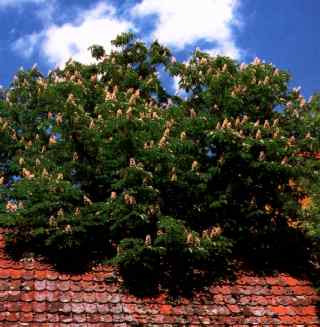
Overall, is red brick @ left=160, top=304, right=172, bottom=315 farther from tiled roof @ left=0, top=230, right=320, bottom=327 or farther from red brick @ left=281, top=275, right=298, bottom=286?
red brick @ left=281, top=275, right=298, bottom=286

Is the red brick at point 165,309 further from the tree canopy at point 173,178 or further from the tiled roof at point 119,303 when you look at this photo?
the tree canopy at point 173,178

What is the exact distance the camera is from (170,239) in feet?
35.6

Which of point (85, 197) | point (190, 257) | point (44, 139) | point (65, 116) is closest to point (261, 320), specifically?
point (190, 257)

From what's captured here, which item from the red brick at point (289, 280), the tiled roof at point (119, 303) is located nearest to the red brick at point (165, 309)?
the tiled roof at point (119, 303)

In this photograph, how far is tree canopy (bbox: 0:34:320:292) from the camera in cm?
1120

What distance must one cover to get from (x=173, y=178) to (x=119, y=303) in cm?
250

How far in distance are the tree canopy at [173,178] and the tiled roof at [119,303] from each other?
0.43 metres

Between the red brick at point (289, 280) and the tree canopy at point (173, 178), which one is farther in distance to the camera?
the red brick at point (289, 280)

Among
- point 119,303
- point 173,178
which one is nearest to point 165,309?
point 119,303

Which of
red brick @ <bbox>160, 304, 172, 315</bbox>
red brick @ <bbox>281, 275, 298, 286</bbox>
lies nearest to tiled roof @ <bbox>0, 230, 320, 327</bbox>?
red brick @ <bbox>160, 304, 172, 315</bbox>

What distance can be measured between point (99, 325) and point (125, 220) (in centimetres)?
201

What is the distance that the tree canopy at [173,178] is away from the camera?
36.8 ft

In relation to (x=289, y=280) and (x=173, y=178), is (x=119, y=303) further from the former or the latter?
(x=289, y=280)

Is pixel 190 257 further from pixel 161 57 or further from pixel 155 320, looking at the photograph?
pixel 161 57
